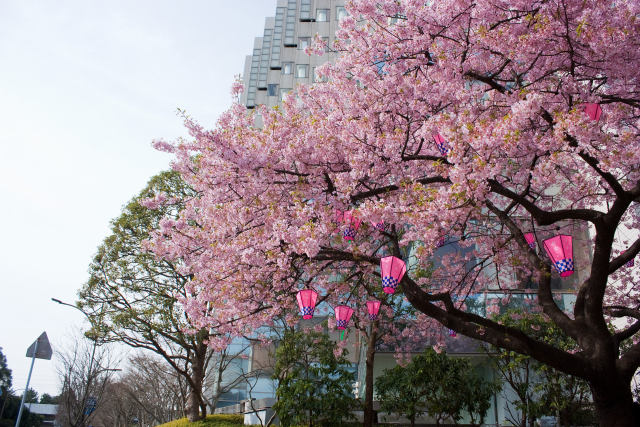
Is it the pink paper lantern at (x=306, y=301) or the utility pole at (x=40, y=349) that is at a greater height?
the pink paper lantern at (x=306, y=301)

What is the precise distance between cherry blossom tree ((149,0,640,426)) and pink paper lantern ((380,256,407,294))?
35 cm

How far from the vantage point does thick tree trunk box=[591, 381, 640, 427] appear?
514 cm

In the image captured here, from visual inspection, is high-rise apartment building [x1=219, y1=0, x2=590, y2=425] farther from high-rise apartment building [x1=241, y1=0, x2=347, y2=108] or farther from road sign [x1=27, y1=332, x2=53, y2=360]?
road sign [x1=27, y1=332, x2=53, y2=360]

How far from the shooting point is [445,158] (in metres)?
6.55

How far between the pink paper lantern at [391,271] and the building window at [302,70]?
83.0 feet

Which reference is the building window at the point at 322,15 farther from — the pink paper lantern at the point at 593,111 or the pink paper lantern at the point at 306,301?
the pink paper lantern at the point at 593,111

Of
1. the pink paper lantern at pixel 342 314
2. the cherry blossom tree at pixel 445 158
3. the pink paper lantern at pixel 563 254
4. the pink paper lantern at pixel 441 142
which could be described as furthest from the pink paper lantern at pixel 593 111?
the pink paper lantern at pixel 342 314

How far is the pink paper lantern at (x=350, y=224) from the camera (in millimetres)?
6043

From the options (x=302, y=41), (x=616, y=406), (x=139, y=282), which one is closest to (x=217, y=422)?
(x=139, y=282)

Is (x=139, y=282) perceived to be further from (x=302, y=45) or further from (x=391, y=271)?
(x=302, y=45)

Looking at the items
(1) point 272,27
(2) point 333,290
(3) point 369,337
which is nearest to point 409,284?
(2) point 333,290

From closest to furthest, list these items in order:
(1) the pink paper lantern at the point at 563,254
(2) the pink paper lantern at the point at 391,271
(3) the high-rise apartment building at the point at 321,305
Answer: (1) the pink paper lantern at the point at 563,254 < (2) the pink paper lantern at the point at 391,271 < (3) the high-rise apartment building at the point at 321,305

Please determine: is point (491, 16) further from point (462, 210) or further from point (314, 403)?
Answer: point (314, 403)

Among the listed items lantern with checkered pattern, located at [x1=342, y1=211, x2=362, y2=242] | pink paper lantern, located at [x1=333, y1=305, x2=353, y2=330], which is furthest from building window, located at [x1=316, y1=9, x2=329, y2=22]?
lantern with checkered pattern, located at [x1=342, y1=211, x2=362, y2=242]
